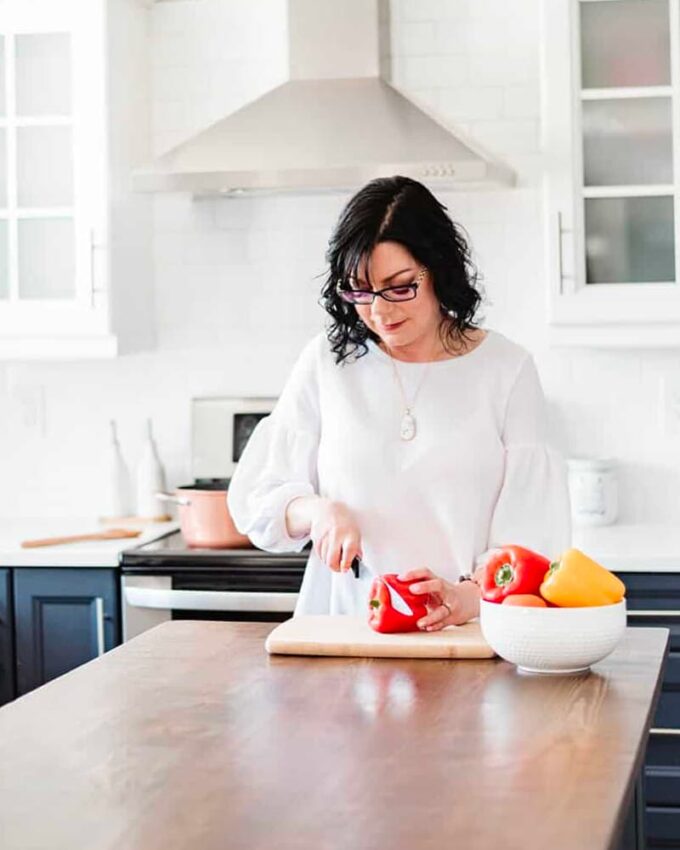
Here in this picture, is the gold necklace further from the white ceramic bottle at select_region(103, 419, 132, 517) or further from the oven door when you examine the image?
the white ceramic bottle at select_region(103, 419, 132, 517)

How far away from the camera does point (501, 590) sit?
7.60 feet

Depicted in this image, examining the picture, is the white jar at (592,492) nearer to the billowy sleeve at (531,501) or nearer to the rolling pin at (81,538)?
the rolling pin at (81,538)

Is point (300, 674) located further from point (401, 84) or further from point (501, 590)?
point (401, 84)

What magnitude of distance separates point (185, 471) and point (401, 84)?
4.18ft

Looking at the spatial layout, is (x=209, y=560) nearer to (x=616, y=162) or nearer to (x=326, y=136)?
(x=326, y=136)

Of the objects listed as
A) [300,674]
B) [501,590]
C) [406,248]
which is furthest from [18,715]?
[406,248]

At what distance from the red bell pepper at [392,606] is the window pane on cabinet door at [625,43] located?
1.94 m

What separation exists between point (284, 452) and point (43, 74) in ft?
5.78

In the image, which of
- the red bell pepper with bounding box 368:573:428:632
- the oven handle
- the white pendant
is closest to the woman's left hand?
the red bell pepper with bounding box 368:573:428:632

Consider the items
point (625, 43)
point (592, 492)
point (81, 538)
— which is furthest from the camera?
point (592, 492)

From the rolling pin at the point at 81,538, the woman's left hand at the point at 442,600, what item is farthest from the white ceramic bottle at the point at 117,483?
the woman's left hand at the point at 442,600

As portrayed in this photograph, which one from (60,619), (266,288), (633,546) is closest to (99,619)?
(60,619)

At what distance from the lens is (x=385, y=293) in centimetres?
268

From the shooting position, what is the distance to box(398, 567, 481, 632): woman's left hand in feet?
8.10
